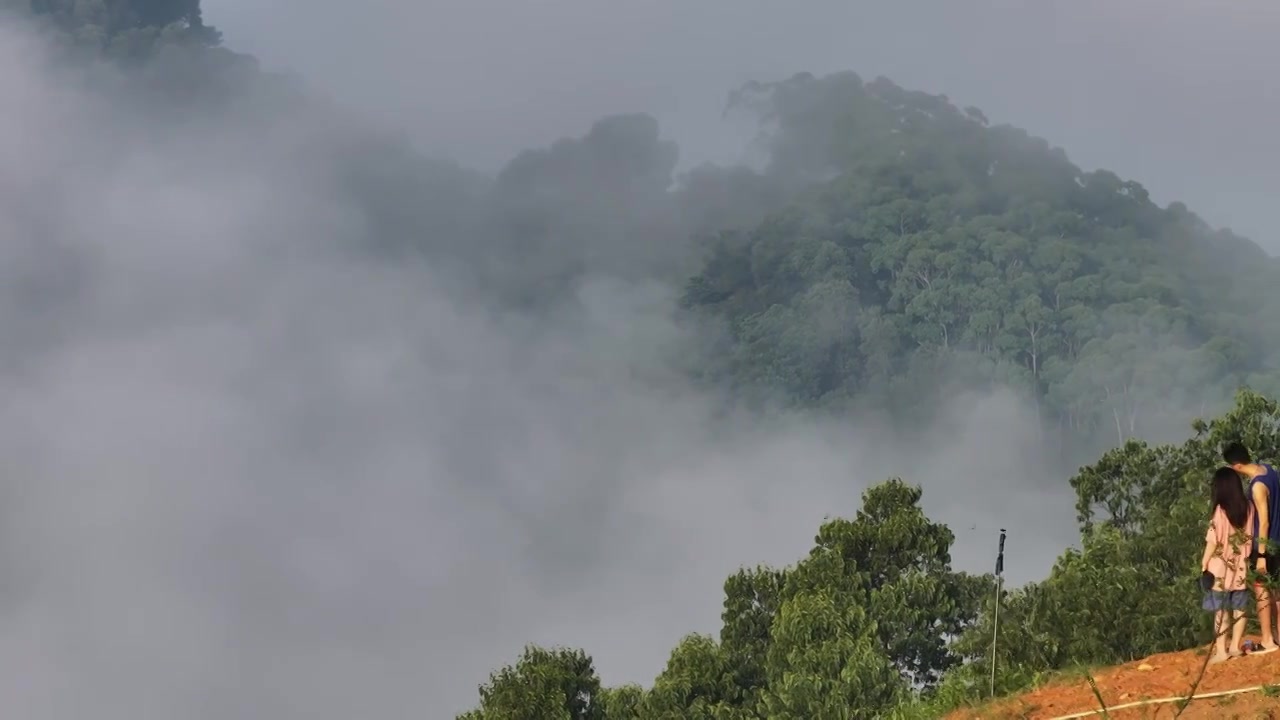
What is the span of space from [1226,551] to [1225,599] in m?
0.73

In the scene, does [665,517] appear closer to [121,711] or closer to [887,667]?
[121,711]

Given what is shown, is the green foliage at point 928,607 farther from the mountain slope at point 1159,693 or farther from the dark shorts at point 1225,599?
the mountain slope at point 1159,693

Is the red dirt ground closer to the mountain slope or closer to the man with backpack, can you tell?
the mountain slope

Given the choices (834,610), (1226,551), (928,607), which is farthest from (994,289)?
(1226,551)

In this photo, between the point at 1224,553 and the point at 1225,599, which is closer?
the point at 1225,599

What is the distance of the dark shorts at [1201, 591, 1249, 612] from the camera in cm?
1130

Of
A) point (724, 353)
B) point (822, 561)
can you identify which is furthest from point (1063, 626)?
point (724, 353)

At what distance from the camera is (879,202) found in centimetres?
17350

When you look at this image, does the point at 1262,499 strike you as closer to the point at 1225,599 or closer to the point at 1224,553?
the point at 1224,553

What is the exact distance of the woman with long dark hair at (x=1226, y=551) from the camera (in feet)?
37.5

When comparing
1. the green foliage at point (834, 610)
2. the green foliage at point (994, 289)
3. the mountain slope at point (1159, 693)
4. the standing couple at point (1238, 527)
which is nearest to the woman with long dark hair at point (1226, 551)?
the standing couple at point (1238, 527)

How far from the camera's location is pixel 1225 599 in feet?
36.9

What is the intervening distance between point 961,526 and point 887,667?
12145cm

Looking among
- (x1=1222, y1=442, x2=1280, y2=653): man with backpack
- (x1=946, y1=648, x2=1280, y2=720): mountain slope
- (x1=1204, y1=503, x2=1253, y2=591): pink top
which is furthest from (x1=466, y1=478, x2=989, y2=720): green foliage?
(x1=946, y1=648, x2=1280, y2=720): mountain slope
